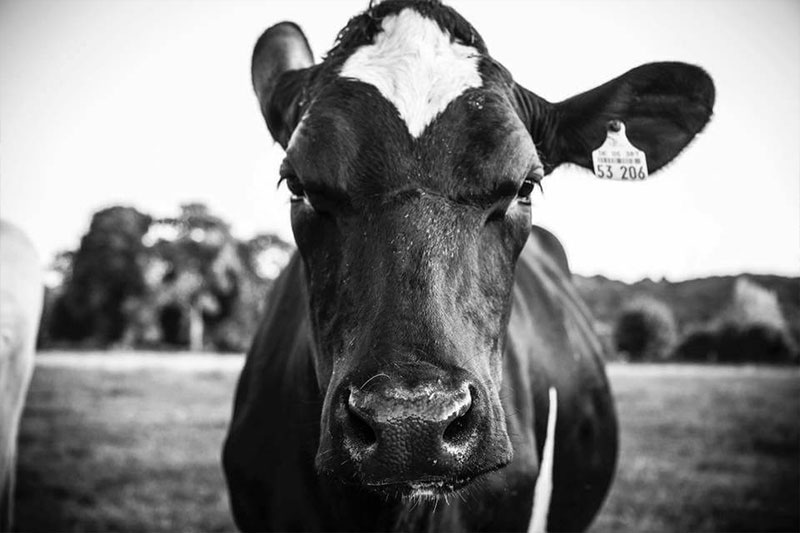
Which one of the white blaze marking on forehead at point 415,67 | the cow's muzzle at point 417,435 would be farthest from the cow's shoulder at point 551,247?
the cow's muzzle at point 417,435

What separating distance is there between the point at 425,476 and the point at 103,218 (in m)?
35.0

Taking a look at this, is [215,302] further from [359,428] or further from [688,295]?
[359,428]

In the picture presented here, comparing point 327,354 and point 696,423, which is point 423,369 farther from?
point 696,423

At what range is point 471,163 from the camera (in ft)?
6.52

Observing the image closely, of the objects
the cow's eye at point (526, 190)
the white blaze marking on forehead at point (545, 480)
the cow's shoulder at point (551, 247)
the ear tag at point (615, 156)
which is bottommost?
the white blaze marking on forehead at point (545, 480)

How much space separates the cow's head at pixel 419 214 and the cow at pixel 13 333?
326 cm

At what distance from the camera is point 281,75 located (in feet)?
9.60

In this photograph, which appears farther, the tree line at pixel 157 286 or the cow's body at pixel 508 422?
the tree line at pixel 157 286

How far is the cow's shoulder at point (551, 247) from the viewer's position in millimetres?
5344

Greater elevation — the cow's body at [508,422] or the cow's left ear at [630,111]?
the cow's left ear at [630,111]

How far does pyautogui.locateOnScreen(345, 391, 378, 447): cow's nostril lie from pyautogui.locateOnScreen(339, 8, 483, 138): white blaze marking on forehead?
2.94 feet

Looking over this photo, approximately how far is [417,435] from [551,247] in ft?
14.0

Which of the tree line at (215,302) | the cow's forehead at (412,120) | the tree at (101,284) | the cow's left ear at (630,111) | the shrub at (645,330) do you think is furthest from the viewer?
the shrub at (645,330)

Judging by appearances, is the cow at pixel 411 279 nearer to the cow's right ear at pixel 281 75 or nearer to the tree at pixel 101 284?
the cow's right ear at pixel 281 75
